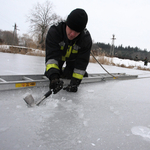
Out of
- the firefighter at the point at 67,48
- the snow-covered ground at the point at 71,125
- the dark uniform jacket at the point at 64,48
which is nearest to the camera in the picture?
the snow-covered ground at the point at 71,125

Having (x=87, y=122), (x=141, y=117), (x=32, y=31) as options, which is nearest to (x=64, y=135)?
(x=87, y=122)

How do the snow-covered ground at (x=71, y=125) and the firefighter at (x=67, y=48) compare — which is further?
the firefighter at (x=67, y=48)

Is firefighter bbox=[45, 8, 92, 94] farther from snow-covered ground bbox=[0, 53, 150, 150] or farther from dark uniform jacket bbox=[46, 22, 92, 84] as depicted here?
snow-covered ground bbox=[0, 53, 150, 150]

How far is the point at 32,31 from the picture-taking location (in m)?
23.4

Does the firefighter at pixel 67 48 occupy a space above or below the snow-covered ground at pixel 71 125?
above

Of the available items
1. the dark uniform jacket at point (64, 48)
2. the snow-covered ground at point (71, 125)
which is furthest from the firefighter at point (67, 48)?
the snow-covered ground at point (71, 125)

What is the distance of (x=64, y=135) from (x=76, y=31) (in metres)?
1.09

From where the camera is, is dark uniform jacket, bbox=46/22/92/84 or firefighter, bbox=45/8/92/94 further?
dark uniform jacket, bbox=46/22/92/84

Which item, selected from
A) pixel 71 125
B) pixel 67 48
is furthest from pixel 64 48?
pixel 71 125

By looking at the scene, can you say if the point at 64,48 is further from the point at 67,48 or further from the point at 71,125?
the point at 71,125

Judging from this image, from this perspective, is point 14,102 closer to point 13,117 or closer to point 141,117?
point 13,117

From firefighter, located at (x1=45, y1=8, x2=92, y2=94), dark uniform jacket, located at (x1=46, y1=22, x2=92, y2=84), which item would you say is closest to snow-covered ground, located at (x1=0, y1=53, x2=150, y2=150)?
firefighter, located at (x1=45, y1=8, x2=92, y2=94)

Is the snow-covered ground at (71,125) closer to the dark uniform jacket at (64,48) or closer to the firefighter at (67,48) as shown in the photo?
the firefighter at (67,48)

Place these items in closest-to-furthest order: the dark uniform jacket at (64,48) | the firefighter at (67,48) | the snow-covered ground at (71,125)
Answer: the snow-covered ground at (71,125)
the firefighter at (67,48)
the dark uniform jacket at (64,48)
